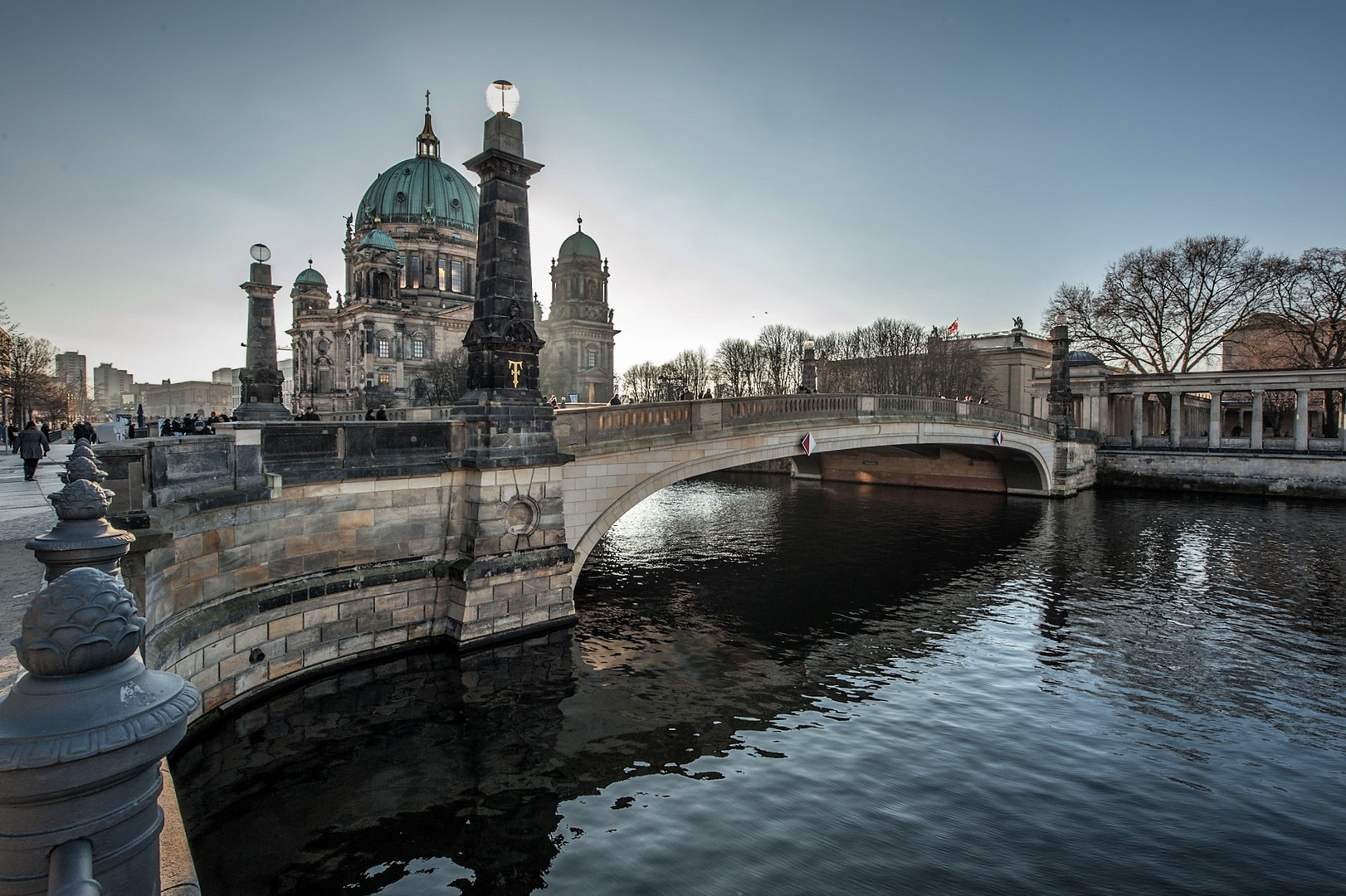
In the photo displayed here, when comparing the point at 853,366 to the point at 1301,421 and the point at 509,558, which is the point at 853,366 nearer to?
the point at 1301,421

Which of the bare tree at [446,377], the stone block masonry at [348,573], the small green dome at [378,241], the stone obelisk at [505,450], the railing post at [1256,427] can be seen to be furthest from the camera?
the small green dome at [378,241]

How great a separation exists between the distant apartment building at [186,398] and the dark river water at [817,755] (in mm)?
147589

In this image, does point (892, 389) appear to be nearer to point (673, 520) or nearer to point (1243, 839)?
point (673, 520)

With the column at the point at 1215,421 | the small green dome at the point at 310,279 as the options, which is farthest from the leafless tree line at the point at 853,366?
the small green dome at the point at 310,279

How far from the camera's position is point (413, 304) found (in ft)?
220

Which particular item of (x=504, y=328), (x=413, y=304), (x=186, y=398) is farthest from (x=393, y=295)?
(x=186, y=398)

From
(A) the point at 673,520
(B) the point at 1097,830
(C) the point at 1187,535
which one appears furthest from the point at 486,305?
(C) the point at 1187,535

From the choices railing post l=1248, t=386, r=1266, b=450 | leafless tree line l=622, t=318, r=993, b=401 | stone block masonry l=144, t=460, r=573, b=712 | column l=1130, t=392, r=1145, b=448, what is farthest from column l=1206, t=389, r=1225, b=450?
stone block masonry l=144, t=460, r=573, b=712

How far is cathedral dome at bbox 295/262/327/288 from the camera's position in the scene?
69.1m

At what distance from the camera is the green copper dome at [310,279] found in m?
69.1

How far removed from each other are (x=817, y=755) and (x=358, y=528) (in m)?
7.63

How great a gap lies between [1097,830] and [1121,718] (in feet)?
11.3

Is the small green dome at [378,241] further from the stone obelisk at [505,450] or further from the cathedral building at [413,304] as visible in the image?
the stone obelisk at [505,450]

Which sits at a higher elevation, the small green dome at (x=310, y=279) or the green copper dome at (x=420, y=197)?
the green copper dome at (x=420, y=197)
